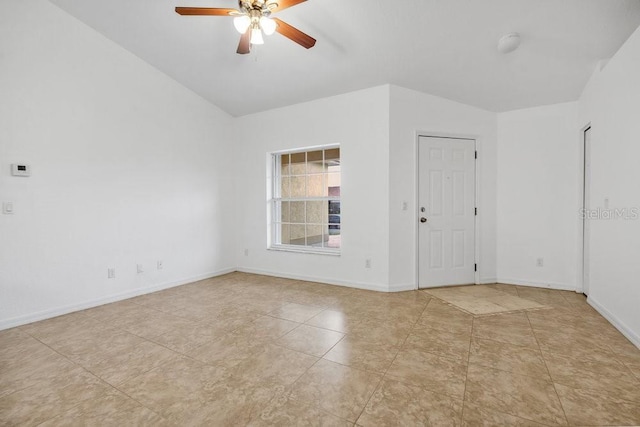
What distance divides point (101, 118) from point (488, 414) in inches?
175

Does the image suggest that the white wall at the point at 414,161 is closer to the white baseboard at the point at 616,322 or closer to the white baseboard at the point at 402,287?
the white baseboard at the point at 402,287

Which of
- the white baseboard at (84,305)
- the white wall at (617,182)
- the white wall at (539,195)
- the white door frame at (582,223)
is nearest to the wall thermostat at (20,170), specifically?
the white baseboard at (84,305)

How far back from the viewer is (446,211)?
13.0 feet

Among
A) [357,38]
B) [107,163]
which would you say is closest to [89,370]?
[107,163]

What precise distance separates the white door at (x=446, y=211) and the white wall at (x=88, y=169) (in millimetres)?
3248

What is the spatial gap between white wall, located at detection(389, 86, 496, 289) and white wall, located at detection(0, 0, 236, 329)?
2.86 m

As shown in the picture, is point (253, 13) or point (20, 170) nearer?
point (253, 13)

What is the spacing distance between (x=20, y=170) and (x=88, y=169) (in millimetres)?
557

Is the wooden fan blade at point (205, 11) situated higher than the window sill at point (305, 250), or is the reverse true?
the wooden fan blade at point (205, 11)

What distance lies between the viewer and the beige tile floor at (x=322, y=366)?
1.55 meters

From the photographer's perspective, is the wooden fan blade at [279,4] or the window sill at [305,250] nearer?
the wooden fan blade at [279,4]

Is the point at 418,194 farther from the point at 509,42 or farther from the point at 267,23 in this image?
the point at 267,23

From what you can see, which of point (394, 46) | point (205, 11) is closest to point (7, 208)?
point (205, 11)

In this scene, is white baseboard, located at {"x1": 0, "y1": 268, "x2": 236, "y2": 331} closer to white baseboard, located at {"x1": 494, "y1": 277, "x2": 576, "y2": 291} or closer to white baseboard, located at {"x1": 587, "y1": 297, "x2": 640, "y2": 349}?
white baseboard, located at {"x1": 494, "y1": 277, "x2": 576, "y2": 291}
